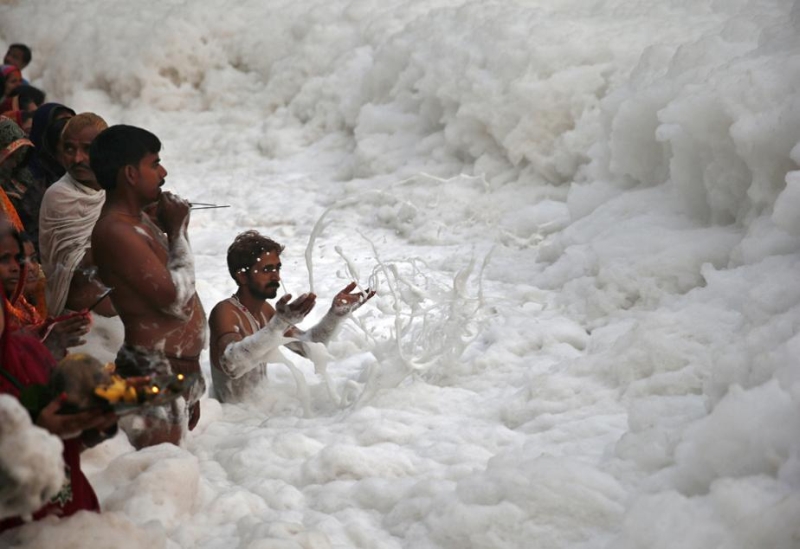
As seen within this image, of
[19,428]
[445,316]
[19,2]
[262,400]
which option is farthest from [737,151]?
[19,2]

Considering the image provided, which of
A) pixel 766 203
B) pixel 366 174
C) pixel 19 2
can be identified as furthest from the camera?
pixel 19 2

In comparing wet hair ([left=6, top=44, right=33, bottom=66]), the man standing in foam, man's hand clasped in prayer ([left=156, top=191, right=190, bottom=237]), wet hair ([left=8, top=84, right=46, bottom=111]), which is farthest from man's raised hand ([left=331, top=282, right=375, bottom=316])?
wet hair ([left=6, top=44, right=33, bottom=66])

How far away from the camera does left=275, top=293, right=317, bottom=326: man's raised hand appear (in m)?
2.57

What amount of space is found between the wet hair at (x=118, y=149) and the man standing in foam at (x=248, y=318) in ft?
2.09

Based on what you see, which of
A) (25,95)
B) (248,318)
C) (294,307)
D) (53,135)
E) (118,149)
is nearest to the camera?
(118,149)

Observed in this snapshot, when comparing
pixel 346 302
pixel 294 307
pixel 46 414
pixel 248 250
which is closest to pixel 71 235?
pixel 248 250

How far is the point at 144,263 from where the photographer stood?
231 centimetres

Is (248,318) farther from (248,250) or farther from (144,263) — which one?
(144,263)

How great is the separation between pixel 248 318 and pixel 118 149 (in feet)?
2.61

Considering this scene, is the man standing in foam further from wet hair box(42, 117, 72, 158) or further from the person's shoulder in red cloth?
the person's shoulder in red cloth

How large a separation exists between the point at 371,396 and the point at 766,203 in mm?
1613

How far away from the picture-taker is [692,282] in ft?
10.9

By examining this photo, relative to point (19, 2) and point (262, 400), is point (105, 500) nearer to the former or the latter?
point (262, 400)

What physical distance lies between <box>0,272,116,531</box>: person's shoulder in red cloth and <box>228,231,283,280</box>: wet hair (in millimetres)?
1160
